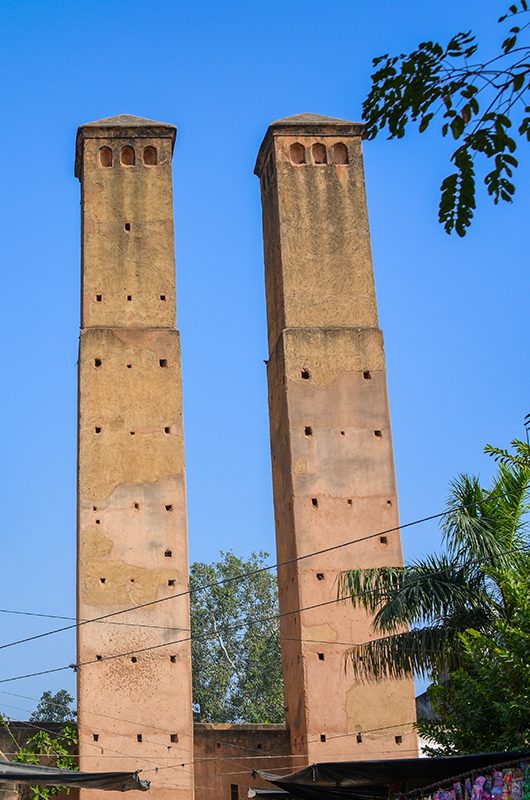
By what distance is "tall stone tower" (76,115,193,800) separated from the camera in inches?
609

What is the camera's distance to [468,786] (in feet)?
26.0

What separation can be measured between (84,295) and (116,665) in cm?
470

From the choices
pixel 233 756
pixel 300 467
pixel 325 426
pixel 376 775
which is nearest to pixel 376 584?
pixel 376 775

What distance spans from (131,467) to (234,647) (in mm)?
11821

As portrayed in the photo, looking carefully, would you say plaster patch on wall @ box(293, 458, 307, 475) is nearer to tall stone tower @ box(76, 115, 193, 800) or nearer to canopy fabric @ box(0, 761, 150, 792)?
tall stone tower @ box(76, 115, 193, 800)

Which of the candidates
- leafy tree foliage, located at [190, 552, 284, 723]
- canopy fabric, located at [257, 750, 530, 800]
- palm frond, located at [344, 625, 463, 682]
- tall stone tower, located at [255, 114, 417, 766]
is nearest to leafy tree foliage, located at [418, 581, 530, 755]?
palm frond, located at [344, 625, 463, 682]

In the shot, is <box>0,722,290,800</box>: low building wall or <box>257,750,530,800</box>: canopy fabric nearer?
<box>257,750,530,800</box>: canopy fabric

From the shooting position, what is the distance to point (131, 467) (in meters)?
16.4

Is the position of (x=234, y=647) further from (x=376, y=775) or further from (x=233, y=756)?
(x=376, y=775)

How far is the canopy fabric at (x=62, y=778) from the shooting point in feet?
33.6

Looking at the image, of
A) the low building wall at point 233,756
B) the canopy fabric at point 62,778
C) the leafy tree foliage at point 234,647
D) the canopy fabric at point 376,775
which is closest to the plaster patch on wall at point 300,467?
the low building wall at point 233,756

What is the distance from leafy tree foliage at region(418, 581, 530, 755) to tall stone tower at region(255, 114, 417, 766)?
4.78 meters

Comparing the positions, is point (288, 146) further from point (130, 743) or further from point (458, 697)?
point (458, 697)

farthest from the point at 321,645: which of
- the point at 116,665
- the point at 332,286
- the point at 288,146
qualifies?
the point at 288,146
